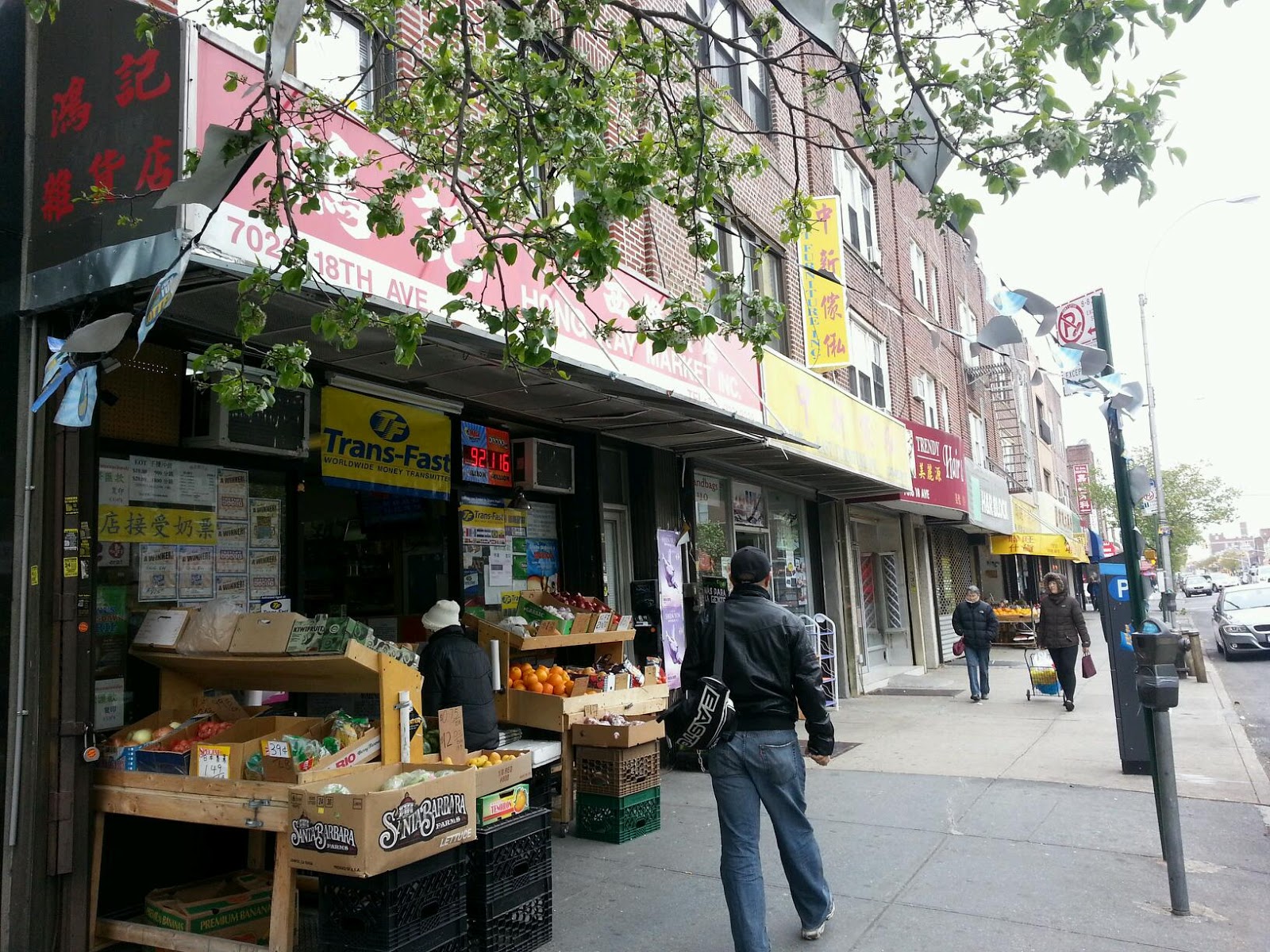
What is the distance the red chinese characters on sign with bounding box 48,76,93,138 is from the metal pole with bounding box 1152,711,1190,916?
21.3ft

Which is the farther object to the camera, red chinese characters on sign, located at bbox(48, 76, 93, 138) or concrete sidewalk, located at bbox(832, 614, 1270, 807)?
concrete sidewalk, located at bbox(832, 614, 1270, 807)

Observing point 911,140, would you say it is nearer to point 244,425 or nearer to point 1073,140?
point 1073,140

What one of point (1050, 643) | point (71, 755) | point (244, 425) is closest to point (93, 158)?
point (244, 425)

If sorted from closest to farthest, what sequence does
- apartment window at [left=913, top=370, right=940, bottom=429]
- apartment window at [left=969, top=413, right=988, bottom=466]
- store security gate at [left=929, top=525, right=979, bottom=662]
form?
apartment window at [left=913, top=370, right=940, bottom=429]
store security gate at [left=929, top=525, right=979, bottom=662]
apartment window at [left=969, top=413, right=988, bottom=466]

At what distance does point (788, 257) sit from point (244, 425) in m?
9.85

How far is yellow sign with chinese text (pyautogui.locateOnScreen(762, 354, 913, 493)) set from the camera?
1023 cm

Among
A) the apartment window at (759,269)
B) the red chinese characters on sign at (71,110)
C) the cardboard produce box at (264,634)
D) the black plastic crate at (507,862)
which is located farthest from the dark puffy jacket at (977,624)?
the red chinese characters on sign at (71,110)

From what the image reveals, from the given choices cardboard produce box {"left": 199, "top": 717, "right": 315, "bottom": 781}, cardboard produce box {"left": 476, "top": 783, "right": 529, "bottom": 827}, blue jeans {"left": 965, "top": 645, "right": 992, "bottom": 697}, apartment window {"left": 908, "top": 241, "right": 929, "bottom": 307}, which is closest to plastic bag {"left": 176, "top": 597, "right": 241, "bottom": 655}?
cardboard produce box {"left": 199, "top": 717, "right": 315, "bottom": 781}

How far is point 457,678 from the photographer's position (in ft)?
19.4

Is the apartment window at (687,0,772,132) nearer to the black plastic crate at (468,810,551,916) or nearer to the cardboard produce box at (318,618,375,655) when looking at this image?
the cardboard produce box at (318,618,375,655)

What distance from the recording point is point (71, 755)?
4.28m

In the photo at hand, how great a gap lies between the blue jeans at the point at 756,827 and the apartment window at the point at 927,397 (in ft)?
53.6

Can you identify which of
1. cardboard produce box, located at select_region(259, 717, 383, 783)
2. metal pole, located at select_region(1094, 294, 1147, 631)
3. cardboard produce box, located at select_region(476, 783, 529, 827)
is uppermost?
metal pole, located at select_region(1094, 294, 1147, 631)

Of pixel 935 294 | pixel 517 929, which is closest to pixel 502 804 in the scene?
pixel 517 929
